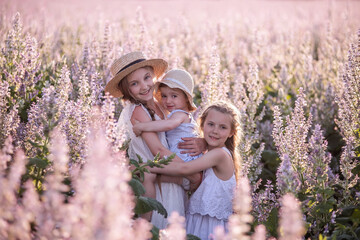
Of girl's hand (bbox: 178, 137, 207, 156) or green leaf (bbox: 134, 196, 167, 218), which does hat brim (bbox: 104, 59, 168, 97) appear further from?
green leaf (bbox: 134, 196, 167, 218)

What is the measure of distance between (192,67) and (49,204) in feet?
14.8

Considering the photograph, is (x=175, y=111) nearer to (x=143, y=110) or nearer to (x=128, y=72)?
(x=143, y=110)

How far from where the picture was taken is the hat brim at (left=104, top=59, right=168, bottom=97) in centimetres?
351

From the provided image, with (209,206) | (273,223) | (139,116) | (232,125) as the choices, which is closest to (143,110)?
(139,116)

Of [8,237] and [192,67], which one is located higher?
[192,67]

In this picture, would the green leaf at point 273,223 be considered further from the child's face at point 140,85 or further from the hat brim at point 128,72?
the hat brim at point 128,72

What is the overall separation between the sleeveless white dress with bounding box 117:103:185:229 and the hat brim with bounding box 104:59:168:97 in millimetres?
205

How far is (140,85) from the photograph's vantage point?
3572 mm

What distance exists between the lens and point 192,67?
5750 millimetres

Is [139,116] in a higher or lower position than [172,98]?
lower

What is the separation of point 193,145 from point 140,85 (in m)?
0.67

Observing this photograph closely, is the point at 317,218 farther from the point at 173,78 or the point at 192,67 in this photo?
the point at 192,67

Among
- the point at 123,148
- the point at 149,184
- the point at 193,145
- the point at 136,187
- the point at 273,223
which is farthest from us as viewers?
the point at 193,145

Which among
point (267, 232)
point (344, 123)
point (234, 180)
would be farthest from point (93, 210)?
point (344, 123)
